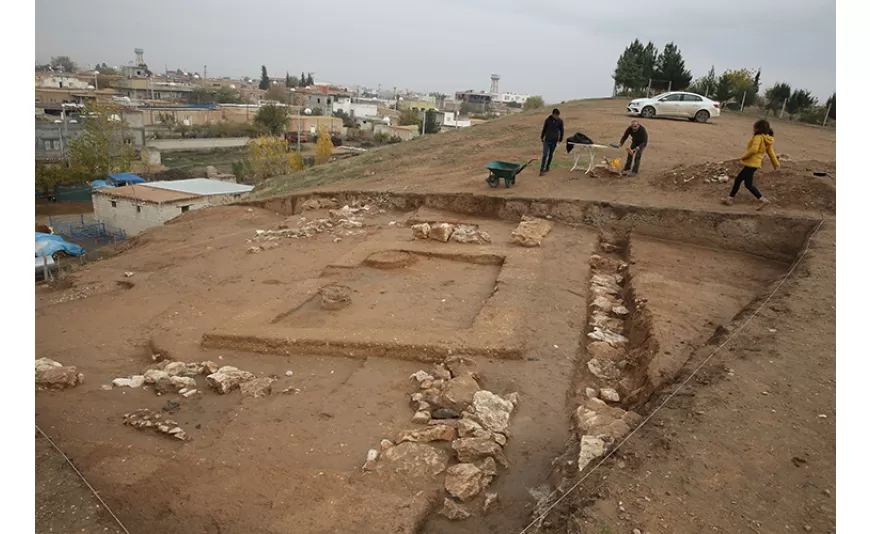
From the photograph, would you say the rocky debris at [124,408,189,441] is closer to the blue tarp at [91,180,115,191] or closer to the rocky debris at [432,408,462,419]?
the rocky debris at [432,408,462,419]

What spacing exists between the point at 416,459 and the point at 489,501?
638 mm

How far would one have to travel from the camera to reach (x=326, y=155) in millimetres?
38656

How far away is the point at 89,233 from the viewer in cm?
2291

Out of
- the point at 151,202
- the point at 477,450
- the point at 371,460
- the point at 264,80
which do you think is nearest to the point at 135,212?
the point at 151,202

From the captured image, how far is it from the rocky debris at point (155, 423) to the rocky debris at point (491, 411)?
255 centimetres

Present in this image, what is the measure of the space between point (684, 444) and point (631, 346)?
109 inches

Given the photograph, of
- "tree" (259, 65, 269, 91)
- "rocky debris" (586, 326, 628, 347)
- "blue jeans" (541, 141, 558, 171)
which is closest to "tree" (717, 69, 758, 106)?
"blue jeans" (541, 141, 558, 171)

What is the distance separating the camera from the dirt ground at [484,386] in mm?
2998

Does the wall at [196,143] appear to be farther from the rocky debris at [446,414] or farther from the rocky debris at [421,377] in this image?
the rocky debris at [446,414]

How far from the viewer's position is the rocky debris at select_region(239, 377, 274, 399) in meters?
5.14

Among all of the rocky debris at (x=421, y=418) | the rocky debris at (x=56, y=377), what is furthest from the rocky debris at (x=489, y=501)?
the rocky debris at (x=56, y=377)

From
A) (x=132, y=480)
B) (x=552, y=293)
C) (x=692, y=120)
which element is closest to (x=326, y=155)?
(x=692, y=120)

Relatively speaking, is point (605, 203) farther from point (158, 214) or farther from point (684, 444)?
point (158, 214)

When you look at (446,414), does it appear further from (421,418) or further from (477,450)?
(477,450)
